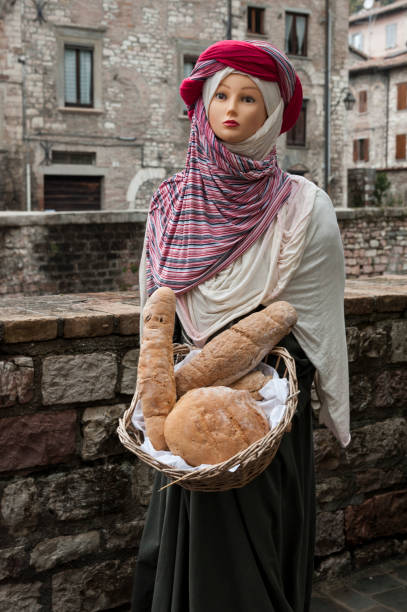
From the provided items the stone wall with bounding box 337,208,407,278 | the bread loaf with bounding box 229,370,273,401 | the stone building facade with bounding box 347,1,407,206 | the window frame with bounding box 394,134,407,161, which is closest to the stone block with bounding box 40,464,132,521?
the bread loaf with bounding box 229,370,273,401

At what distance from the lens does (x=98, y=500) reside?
2.78 m

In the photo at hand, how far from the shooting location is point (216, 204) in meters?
2.08

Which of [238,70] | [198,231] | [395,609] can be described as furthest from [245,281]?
[395,609]

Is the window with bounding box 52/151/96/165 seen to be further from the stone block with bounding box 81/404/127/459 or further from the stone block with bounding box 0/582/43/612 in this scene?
the stone block with bounding box 0/582/43/612

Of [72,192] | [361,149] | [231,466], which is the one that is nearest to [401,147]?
[361,149]

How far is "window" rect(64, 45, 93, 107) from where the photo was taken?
19.5 metres

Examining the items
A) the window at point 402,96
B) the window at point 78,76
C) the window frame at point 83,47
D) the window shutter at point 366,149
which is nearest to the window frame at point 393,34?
the window shutter at point 366,149

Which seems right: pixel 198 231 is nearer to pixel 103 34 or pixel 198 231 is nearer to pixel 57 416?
pixel 57 416

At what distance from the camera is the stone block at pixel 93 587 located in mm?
2711

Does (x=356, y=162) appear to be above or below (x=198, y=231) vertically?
above

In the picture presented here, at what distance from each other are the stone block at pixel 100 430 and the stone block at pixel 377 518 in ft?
4.31

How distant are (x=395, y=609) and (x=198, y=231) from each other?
1.94m

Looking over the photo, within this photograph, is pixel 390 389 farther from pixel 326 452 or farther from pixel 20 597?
pixel 20 597

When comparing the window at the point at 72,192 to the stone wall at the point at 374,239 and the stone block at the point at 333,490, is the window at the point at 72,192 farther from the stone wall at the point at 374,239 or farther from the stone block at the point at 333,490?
the stone block at the point at 333,490
